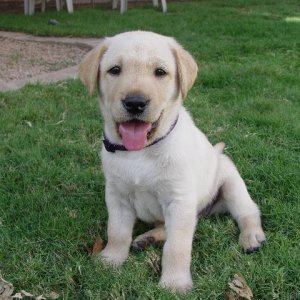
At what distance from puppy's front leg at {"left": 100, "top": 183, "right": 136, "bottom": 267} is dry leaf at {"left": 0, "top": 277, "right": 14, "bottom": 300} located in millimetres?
522

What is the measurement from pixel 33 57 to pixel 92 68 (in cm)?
537

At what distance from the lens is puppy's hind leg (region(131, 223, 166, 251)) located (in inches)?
112

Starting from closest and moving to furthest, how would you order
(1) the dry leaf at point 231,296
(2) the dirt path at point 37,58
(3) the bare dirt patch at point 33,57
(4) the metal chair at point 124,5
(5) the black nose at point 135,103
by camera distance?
(1) the dry leaf at point 231,296 < (5) the black nose at point 135,103 < (2) the dirt path at point 37,58 < (3) the bare dirt patch at point 33,57 < (4) the metal chair at point 124,5

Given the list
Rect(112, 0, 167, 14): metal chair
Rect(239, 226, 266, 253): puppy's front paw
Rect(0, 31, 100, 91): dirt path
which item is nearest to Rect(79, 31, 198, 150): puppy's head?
Rect(239, 226, 266, 253): puppy's front paw

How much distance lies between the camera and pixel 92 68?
2707 mm

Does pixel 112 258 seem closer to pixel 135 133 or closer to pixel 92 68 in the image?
pixel 135 133

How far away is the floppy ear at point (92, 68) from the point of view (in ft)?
8.87

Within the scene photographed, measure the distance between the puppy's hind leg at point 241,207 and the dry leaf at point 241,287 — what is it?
13.2 inches

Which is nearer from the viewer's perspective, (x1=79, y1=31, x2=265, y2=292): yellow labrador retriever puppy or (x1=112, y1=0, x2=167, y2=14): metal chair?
(x1=79, y1=31, x2=265, y2=292): yellow labrador retriever puppy

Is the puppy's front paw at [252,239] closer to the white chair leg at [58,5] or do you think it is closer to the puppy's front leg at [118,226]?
the puppy's front leg at [118,226]

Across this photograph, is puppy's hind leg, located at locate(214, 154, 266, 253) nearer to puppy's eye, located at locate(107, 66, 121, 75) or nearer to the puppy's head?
the puppy's head

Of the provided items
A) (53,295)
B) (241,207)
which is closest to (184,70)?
(241,207)

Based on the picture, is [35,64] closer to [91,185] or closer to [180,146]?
[91,185]

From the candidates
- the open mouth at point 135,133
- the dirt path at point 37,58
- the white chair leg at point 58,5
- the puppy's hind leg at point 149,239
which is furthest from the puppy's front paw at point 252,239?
the white chair leg at point 58,5
